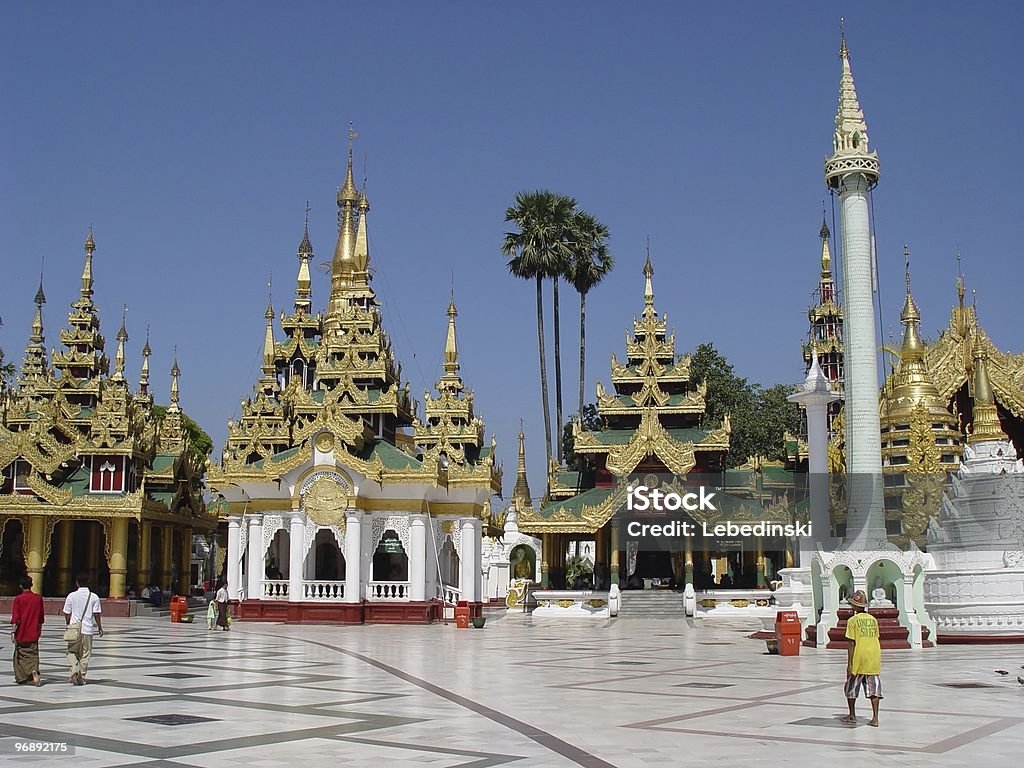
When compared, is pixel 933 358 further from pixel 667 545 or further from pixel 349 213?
pixel 349 213

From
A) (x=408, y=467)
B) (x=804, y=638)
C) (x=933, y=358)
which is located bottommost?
(x=804, y=638)

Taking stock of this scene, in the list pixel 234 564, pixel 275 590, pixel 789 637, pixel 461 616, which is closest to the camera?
pixel 789 637

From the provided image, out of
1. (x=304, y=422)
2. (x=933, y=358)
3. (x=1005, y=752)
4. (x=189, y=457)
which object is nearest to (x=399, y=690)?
(x=1005, y=752)

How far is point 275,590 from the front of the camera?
36.3 metres

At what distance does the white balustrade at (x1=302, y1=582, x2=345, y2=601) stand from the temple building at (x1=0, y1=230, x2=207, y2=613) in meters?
9.00

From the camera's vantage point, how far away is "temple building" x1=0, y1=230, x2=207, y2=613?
135 feet

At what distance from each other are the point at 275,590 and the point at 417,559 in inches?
179

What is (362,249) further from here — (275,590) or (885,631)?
(885,631)

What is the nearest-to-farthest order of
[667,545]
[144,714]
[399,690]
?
[144,714] → [399,690] → [667,545]

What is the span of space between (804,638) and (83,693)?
16241 mm

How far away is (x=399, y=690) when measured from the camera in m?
15.1

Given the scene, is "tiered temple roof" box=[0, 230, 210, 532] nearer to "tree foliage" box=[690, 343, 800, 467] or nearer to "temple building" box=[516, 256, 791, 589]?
"temple building" box=[516, 256, 791, 589]

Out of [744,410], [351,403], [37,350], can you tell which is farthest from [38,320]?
[744,410]

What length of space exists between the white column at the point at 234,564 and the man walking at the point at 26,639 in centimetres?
2267
